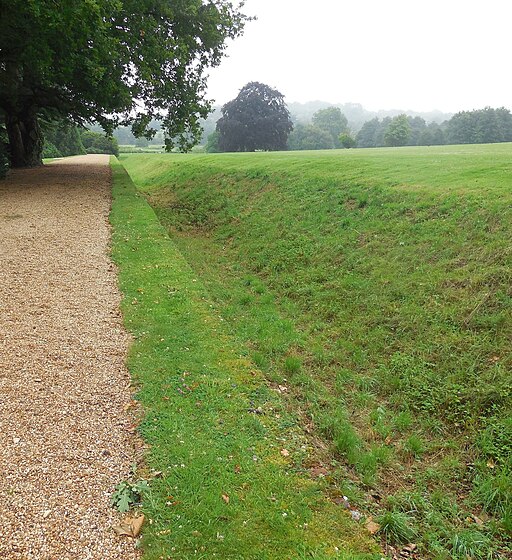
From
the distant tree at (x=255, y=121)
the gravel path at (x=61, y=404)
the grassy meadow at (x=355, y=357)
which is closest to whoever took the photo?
the gravel path at (x=61, y=404)

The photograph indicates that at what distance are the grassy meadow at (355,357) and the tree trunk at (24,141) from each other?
15.6 meters

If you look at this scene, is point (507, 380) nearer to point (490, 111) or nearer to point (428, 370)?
point (428, 370)

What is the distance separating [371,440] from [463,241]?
211 inches

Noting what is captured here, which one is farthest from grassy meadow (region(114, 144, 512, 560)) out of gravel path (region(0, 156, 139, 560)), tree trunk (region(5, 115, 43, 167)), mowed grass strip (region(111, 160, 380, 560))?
tree trunk (region(5, 115, 43, 167))

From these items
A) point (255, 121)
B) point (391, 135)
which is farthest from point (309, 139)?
point (255, 121)

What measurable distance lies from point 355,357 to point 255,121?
195ft

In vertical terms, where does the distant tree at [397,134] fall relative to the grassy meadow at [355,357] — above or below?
above

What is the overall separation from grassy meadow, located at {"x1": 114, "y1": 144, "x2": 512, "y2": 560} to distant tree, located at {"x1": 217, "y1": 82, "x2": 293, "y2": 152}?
51.4 meters

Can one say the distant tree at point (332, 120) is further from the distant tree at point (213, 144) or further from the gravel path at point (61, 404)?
the gravel path at point (61, 404)

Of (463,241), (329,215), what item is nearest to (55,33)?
(329,215)

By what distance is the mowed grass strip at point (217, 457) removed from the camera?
319 centimetres

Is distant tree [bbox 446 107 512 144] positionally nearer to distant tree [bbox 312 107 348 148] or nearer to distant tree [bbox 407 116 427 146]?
distant tree [bbox 407 116 427 146]

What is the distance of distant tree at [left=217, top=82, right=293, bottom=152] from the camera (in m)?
61.5

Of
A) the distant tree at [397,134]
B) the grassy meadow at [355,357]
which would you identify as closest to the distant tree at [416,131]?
the distant tree at [397,134]
